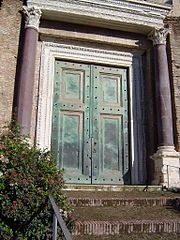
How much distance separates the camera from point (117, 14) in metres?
8.33

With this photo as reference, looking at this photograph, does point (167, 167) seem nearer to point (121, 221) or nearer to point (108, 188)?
point (108, 188)

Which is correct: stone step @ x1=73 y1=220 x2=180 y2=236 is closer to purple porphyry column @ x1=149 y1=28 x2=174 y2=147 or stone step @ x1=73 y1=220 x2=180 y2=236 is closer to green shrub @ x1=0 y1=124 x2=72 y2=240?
green shrub @ x1=0 y1=124 x2=72 y2=240

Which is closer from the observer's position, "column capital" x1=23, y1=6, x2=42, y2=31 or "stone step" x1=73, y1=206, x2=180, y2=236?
"stone step" x1=73, y1=206, x2=180, y2=236

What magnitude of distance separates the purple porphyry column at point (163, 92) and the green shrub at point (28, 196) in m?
4.46

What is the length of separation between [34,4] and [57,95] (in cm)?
266

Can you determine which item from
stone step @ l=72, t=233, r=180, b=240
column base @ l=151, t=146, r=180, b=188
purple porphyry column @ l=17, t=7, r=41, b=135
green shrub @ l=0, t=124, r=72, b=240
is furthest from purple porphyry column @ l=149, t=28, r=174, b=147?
green shrub @ l=0, t=124, r=72, b=240

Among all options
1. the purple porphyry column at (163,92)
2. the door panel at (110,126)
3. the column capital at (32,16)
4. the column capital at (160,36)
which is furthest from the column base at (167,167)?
the column capital at (32,16)

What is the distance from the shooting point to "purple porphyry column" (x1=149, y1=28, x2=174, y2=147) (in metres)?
7.54

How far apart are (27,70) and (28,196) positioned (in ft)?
15.0

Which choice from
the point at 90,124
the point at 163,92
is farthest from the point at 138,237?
the point at 163,92

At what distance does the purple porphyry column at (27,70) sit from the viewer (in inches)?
273

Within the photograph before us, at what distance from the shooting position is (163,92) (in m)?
7.82

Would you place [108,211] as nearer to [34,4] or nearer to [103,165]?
[103,165]

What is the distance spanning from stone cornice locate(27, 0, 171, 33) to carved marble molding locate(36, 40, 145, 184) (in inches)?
30.4
